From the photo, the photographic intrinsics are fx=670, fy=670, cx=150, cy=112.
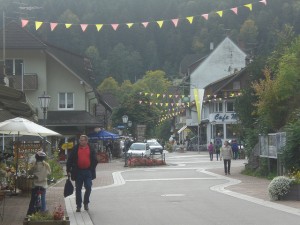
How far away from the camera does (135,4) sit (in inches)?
2830

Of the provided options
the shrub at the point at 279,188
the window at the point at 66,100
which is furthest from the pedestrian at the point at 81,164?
the window at the point at 66,100

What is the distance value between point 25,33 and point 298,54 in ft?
82.8

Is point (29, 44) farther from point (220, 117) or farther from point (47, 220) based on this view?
point (47, 220)

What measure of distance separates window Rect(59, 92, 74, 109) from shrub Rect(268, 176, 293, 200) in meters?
34.3

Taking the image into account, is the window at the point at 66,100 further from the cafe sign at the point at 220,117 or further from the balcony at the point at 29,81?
the cafe sign at the point at 220,117

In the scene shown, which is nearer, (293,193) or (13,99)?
(13,99)

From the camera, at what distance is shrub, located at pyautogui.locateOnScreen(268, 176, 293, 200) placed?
17672mm

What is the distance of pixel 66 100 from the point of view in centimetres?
5094

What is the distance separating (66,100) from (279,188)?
114ft

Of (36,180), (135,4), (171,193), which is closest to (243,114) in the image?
(171,193)

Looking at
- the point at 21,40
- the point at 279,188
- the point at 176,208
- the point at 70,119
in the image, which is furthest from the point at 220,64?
the point at 176,208

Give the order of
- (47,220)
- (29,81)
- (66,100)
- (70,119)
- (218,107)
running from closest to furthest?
(47,220) → (29,81) → (70,119) → (66,100) → (218,107)

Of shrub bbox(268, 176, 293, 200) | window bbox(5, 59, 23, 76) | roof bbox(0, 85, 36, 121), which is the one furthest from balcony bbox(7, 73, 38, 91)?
shrub bbox(268, 176, 293, 200)

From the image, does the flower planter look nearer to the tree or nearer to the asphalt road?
the asphalt road
